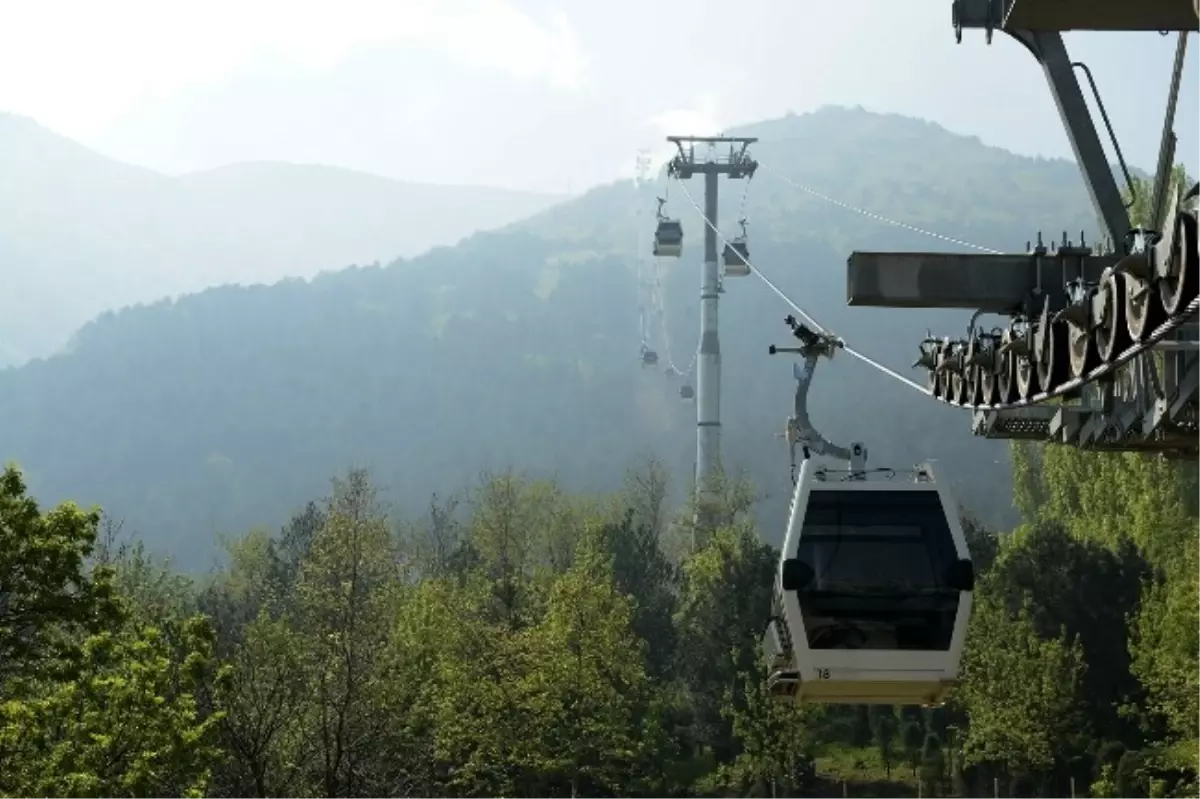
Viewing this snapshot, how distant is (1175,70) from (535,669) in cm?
2710

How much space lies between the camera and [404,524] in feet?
294

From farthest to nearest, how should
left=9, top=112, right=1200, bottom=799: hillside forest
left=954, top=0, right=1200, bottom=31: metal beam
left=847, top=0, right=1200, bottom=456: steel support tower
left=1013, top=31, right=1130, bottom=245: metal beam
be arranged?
left=9, top=112, right=1200, bottom=799: hillside forest < left=1013, top=31, right=1130, bottom=245: metal beam < left=954, top=0, right=1200, bottom=31: metal beam < left=847, top=0, right=1200, bottom=456: steel support tower

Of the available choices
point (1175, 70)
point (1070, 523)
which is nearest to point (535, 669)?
point (1070, 523)

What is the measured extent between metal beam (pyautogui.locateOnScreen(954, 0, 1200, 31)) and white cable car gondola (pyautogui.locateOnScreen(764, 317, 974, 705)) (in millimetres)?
5482

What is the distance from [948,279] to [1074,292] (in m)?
1.45

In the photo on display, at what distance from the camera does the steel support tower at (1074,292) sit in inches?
266

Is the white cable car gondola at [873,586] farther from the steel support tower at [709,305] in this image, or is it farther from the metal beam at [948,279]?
the steel support tower at [709,305]

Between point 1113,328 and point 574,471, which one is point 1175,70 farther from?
point 574,471

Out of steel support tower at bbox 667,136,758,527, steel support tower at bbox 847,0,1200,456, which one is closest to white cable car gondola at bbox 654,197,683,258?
steel support tower at bbox 667,136,758,527

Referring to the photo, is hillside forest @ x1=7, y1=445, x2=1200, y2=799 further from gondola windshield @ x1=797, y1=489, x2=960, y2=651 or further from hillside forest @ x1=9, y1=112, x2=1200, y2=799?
gondola windshield @ x1=797, y1=489, x2=960, y2=651

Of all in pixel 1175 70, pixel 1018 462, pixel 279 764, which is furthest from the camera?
pixel 1018 462

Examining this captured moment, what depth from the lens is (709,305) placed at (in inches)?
1892

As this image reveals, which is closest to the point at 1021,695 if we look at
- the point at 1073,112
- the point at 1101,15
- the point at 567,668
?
the point at 567,668

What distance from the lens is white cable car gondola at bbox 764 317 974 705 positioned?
1311 centimetres
